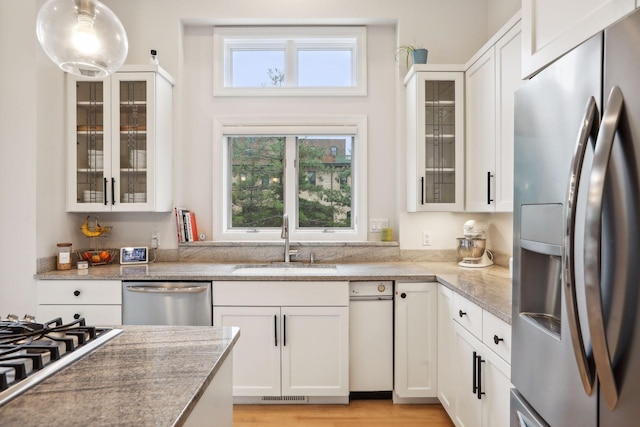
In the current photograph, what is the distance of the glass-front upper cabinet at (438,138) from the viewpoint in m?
2.88

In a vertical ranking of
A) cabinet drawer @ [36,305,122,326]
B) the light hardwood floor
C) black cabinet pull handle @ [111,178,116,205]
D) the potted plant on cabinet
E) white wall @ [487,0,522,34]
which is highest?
white wall @ [487,0,522,34]

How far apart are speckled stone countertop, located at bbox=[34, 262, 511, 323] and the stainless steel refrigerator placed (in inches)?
36.5

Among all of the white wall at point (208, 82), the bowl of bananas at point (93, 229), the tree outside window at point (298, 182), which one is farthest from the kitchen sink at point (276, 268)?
the bowl of bananas at point (93, 229)

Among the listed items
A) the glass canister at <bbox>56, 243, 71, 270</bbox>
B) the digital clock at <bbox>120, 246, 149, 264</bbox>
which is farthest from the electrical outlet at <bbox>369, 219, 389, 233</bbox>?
the glass canister at <bbox>56, 243, 71, 270</bbox>

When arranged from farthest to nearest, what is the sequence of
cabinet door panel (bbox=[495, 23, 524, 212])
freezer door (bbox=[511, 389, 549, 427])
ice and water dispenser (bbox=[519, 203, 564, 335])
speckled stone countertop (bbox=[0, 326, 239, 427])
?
cabinet door panel (bbox=[495, 23, 524, 212]) < freezer door (bbox=[511, 389, 549, 427]) < ice and water dispenser (bbox=[519, 203, 564, 335]) < speckled stone countertop (bbox=[0, 326, 239, 427])

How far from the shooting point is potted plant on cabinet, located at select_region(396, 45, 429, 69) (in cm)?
298

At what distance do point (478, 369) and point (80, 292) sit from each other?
239 cm

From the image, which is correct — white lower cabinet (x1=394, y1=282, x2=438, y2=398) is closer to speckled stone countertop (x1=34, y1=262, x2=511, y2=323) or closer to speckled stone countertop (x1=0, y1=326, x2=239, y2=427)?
speckled stone countertop (x1=34, y1=262, x2=511, y2=323)

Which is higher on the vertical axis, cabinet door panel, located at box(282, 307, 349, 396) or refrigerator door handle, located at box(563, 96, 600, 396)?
refrigerator door handle, located at box(563, 96, 600, 396)

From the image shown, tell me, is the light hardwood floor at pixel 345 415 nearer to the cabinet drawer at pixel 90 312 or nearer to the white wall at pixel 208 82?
the cabinet drawer at pixel 90 312

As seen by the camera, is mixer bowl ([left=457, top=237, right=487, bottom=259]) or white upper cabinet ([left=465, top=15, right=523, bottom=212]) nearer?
white upper cabinet ([left=465, top=15, right=523, bottom=212])

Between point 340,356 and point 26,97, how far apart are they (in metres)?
2.67

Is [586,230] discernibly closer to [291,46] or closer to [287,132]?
[287,132]

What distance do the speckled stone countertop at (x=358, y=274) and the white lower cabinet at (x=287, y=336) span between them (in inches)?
3.4
